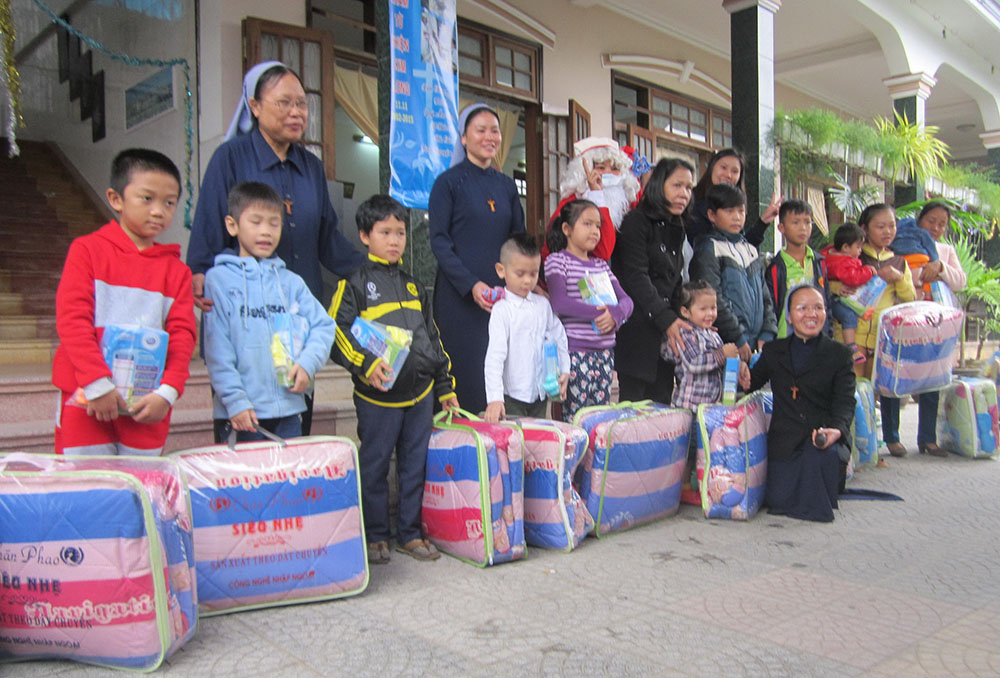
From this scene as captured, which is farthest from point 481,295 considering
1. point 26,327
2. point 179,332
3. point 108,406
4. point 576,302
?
point 26,327

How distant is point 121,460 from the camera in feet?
7.34

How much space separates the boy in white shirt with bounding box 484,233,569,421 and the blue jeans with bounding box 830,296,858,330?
7.68ft

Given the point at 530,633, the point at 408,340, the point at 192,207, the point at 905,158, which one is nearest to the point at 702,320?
the point at 408,340

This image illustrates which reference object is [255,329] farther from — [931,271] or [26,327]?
[931,271]

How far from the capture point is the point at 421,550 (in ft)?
9.85

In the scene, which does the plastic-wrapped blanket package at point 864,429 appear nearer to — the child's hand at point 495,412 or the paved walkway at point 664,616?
the paved walkway at point 664,616

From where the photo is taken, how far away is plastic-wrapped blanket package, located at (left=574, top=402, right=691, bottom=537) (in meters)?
3.32

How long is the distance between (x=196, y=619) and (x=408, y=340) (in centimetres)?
117

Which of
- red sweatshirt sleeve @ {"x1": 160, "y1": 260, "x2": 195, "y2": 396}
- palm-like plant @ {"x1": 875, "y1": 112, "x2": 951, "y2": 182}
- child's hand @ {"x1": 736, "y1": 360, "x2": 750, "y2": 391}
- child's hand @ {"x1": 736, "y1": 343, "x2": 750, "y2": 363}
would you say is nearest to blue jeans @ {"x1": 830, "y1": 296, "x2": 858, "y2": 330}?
child's hand @ {"x1": 736, "y1": 343, "x2": 750, "y2": 363}

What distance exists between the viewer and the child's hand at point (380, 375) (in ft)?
9.44

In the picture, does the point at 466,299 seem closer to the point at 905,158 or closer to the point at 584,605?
the point at 584,605

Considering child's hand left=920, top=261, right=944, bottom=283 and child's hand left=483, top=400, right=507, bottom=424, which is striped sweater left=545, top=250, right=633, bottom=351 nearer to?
child's hand left=483, top=400, right=507, bottom=424

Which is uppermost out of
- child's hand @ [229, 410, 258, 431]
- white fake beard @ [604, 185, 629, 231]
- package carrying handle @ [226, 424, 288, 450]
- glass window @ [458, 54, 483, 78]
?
glass window @ [458, 54, 483, 78]

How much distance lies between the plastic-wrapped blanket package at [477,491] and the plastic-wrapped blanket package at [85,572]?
113 centimetres
